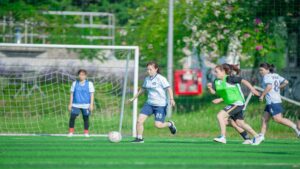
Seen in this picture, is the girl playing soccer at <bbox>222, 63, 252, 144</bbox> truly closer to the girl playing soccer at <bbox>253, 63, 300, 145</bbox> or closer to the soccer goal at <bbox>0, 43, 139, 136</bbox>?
the girl playing soccer at <bbox>253, 63, 300, 145</bbox>

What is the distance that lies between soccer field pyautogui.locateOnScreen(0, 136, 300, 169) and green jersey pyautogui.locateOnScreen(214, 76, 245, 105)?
89 cm

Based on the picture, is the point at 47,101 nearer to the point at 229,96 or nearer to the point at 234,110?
the point at 229,96

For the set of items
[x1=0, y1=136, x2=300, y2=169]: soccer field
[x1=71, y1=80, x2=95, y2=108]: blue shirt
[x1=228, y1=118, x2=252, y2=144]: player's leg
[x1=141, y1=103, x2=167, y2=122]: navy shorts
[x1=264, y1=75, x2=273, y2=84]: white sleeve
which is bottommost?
[x1=0, y1=136, x2=300, y2=169]: soccer field

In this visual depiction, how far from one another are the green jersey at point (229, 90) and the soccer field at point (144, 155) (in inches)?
34.9

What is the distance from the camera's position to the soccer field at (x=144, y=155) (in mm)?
9586

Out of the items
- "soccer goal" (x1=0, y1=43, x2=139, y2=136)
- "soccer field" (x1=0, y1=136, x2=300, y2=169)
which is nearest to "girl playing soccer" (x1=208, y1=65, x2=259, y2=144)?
"soccer field" (x1=0, y1=136, x2=300, y2=169)

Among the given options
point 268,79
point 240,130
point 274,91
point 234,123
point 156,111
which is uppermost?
point 268,79

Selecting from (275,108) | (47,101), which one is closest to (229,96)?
(275,108)

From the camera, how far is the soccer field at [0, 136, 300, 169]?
9.59m

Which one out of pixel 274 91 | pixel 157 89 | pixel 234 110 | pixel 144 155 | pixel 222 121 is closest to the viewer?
pixel 144 155

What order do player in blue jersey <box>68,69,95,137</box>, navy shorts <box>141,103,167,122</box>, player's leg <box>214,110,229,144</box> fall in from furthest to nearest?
1. player in blue jersey <box>68,69,95,137</box>
2. navy shorts <box>141,103,167,122</box>
3. player's leg <box>214,110,229,144</box>

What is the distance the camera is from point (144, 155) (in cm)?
1091

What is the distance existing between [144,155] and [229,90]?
3.55 m

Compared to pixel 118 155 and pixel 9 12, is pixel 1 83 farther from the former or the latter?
pixel 118 155
